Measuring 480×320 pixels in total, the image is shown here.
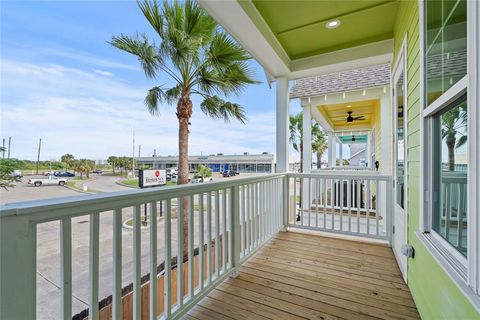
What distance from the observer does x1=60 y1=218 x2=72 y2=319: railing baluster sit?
3.11 feet

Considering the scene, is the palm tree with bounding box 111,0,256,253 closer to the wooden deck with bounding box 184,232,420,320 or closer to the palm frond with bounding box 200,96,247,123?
the palm frond with bounding box 200,96,247,123

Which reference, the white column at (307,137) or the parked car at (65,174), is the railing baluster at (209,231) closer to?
the parked car at (65,174)

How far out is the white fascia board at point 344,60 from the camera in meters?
2.99

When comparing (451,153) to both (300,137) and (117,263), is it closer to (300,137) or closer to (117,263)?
(117,263)

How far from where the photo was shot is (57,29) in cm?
289

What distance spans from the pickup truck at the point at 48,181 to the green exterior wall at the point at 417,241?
2413 mm

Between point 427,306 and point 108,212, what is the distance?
6.54ft

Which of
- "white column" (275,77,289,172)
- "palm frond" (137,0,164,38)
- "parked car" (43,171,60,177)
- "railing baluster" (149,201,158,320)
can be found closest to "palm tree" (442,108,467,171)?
"railing baluster" (149,201,158,320)

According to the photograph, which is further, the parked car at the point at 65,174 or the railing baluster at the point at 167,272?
the parked car at the point at 65,174

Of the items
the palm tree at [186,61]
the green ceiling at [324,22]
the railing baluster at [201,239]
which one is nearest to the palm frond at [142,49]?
the palm tree at [186,61]

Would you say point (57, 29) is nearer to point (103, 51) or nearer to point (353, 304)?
point (103, 51)

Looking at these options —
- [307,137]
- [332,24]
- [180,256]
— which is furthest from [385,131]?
[180,256]

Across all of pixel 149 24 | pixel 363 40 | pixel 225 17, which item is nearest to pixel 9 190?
pixel 225 17

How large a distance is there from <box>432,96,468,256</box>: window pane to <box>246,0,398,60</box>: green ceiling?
174cm
